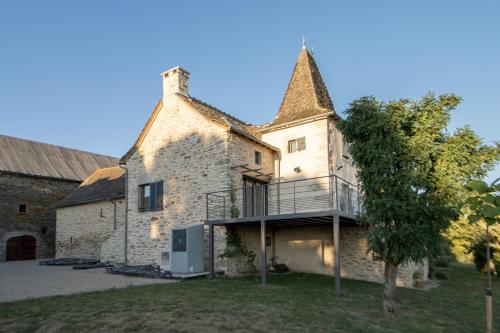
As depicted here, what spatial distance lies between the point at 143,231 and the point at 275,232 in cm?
584

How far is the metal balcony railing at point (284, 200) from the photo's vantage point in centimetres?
1423

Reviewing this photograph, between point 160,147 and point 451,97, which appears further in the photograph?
point 160,147

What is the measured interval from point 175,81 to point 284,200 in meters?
7.01

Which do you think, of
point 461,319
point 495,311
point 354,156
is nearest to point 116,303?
point 354,156

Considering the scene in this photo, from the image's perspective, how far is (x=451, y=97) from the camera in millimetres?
9273

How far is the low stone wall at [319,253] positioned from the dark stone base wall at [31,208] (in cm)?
1769

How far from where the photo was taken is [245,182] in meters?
15.4

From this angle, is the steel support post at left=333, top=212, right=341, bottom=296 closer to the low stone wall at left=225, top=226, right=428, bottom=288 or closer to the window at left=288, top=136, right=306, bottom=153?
the low stone wall at left=225, top=226, right=428, bottom=288

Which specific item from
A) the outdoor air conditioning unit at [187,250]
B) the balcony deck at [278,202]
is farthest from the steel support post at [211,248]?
the outdoor air conditioning unit at [187,250]

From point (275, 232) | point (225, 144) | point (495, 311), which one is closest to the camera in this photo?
point (495, 311)

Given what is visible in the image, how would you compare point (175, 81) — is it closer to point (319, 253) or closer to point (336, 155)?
point (336, 155)

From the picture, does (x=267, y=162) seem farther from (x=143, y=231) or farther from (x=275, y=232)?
(x=143, y=231)

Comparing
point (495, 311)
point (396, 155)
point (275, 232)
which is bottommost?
point (495, 311)

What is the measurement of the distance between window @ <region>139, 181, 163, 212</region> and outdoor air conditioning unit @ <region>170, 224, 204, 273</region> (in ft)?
10.3
